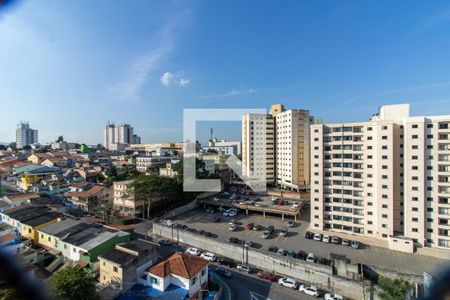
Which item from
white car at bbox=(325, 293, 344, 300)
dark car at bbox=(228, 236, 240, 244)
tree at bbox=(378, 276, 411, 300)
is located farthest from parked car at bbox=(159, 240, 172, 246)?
tree at bbox=(378, 276, 411, 300)

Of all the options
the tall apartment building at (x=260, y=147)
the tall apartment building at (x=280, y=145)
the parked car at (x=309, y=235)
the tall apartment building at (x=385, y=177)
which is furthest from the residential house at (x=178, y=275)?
the tall apartment building at (x=260, y=147)

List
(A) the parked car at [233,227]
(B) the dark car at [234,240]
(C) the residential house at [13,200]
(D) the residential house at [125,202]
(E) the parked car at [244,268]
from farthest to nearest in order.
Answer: (D) the residential house at [125,202], (A) the parked car at [233,227], (C) the residential house at [13,200], (B) the dark car at [234,240], (E) the parked car at [244,268]

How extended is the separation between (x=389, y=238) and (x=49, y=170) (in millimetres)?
21104

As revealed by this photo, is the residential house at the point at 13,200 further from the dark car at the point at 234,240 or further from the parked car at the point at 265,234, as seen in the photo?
the parked car at the point at 265,234

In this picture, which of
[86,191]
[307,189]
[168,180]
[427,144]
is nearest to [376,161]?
[427,144]

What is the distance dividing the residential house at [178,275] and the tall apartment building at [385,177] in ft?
19.7

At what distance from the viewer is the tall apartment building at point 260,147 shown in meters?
17.1

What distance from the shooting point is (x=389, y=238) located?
7961mm

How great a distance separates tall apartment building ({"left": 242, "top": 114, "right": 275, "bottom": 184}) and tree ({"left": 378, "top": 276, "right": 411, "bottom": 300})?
11.7 metres

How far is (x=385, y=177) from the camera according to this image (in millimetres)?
8242

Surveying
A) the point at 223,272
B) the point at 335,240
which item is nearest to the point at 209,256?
the point at 223,272

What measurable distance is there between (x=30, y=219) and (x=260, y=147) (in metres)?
13.3

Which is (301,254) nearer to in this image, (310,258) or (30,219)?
(310,258)

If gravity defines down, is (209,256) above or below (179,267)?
below
